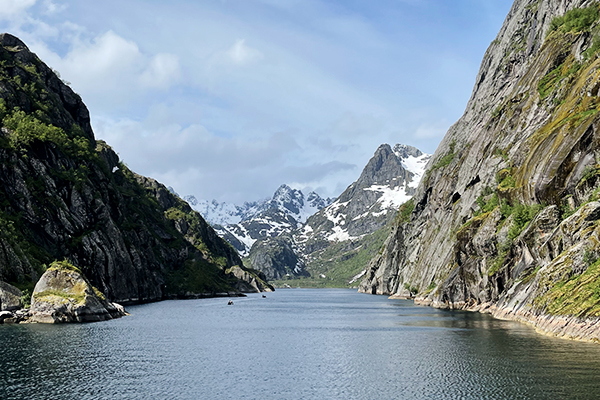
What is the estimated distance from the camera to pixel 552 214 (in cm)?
8144

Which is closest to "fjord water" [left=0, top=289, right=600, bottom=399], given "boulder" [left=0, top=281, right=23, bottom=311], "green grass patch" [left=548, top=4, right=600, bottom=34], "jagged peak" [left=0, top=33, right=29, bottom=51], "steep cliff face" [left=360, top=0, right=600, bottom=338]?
"steep cliff face" [left=360, top=0, right=600, bottom=338]

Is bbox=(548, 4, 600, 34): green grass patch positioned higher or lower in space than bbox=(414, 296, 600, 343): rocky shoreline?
higher

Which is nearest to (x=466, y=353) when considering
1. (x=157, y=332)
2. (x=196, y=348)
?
(x=196, y=348)

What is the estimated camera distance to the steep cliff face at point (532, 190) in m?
68.8

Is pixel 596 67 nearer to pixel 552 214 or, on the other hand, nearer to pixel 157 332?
pixel 552 214

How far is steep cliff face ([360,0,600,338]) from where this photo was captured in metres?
68.8

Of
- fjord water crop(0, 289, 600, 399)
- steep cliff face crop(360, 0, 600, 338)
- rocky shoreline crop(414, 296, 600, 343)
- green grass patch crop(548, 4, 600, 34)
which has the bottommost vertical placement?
fjord water crop(0, 289, 600, 399)

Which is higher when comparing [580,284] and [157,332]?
[580,284]

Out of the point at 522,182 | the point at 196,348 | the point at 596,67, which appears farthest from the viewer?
the point at 522,182

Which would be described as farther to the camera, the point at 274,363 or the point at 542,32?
the point at 542,32

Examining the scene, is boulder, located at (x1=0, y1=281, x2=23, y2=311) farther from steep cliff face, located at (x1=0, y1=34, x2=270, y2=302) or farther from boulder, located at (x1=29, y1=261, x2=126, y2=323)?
steep cliff face, located at (x1=0, y1=34, x2=270, y2=302)

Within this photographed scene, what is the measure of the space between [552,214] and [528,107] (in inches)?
1882

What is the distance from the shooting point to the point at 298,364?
Result: 172 ft

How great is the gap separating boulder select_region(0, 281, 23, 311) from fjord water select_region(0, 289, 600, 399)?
11361 millimetres
